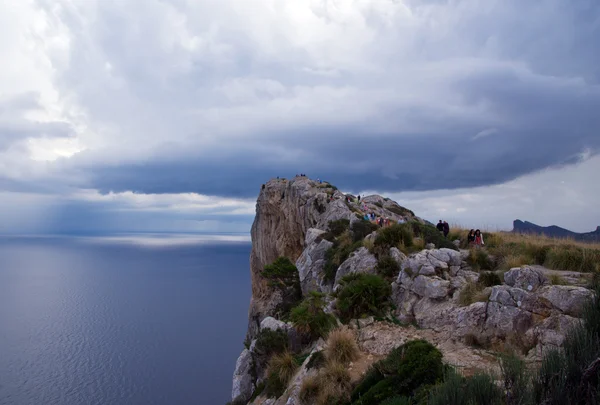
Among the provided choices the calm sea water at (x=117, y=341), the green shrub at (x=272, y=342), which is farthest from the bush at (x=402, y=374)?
the calm sea water at (x=117, y=341)

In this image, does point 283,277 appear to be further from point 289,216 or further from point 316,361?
point 316,361

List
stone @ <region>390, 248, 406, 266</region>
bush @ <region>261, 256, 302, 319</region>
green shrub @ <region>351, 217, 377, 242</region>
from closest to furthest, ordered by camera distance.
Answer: stone @ <region>390, 248, 406, 266</region>
green shrub @ <region>351, 217, 377, 242</region>
bush @ <region>261, 256, 302, 319</region>

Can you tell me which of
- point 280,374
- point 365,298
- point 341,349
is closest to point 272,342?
point 280,374

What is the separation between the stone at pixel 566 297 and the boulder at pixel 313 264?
10184mm

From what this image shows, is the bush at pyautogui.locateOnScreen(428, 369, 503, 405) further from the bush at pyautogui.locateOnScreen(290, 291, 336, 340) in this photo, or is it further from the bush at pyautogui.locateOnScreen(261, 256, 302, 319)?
the bush at pyautogui.locateOnScreen(261, 256, 302, 319)

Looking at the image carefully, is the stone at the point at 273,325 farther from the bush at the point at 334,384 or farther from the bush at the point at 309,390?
the bush at the point at 334,384

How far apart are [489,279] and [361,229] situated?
855 centimetres

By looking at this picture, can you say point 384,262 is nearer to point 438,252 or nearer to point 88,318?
point 438,252

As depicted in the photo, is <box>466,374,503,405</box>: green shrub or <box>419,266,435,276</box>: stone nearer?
<box>466,374,503,405</box>: green shrub

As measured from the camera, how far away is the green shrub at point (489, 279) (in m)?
10.6

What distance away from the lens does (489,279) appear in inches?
421

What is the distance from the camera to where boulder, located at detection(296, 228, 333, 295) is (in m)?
18.7

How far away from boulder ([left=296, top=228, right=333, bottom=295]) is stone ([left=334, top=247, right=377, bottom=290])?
7.80 ft

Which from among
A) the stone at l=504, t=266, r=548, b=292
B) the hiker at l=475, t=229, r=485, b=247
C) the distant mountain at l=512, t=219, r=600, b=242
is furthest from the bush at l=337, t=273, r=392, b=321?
the distant mountain at l=512, t=219, r=600, b=242
